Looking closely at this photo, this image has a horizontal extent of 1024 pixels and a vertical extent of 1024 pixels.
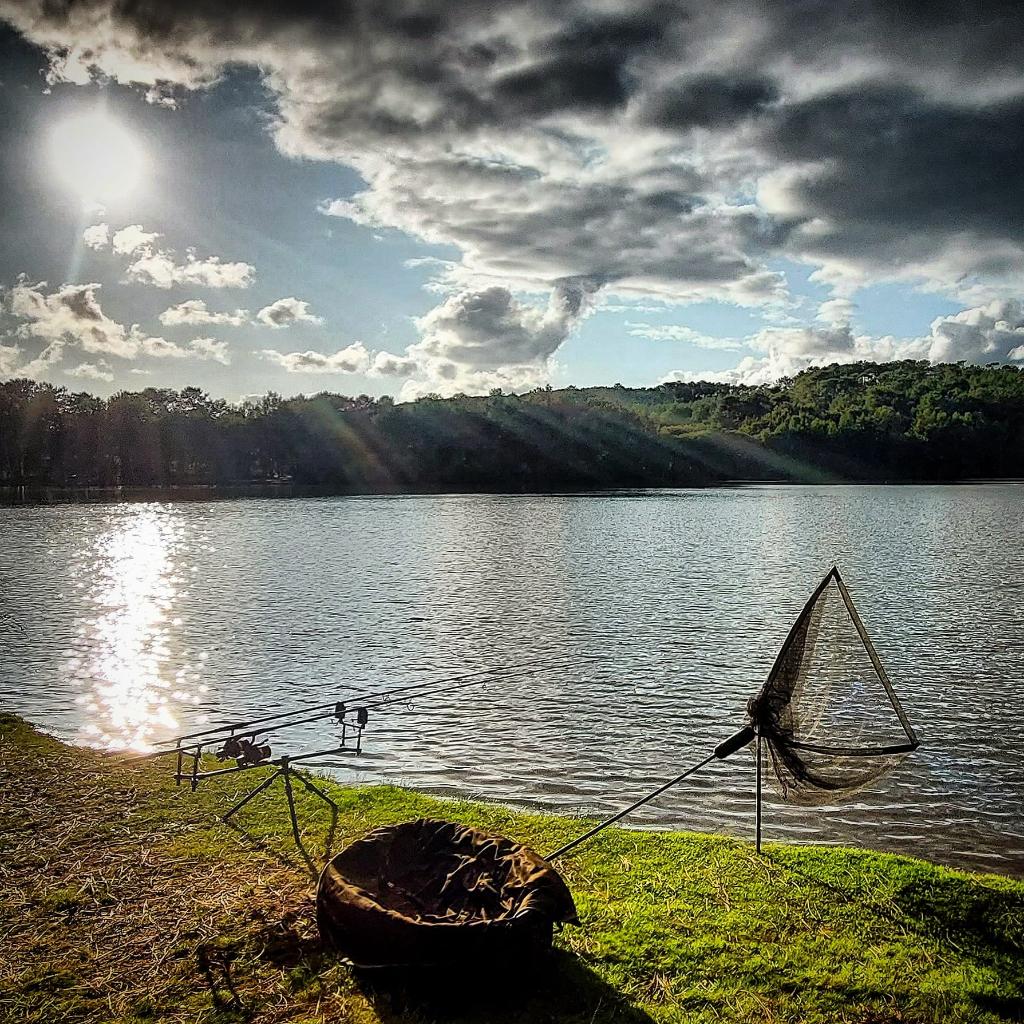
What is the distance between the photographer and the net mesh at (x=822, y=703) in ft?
27.9

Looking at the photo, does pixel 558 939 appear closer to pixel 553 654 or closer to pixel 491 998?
pixel 491 998

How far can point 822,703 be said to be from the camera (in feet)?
29.1

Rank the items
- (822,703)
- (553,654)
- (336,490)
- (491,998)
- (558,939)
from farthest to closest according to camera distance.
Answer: (336,490) < (553,654) < (822,703) < (558,939) < (491,998)

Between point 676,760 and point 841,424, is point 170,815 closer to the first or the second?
point 676,760

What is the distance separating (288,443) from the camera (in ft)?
549

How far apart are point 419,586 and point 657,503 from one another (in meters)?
68.6

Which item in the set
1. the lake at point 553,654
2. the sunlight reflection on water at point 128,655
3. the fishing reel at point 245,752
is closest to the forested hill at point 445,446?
the lake at point 553,654

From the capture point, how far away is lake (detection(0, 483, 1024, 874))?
508 inches

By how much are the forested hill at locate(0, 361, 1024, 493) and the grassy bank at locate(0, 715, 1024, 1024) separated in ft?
467

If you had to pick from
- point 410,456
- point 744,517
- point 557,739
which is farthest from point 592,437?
point 557,739

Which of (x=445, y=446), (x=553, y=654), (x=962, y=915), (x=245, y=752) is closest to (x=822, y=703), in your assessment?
(x=962, y=915)

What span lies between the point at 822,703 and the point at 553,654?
45.9 ft

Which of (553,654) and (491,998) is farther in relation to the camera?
(553,654)

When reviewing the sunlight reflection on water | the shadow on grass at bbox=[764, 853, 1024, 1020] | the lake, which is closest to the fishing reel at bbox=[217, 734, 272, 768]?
the lake
